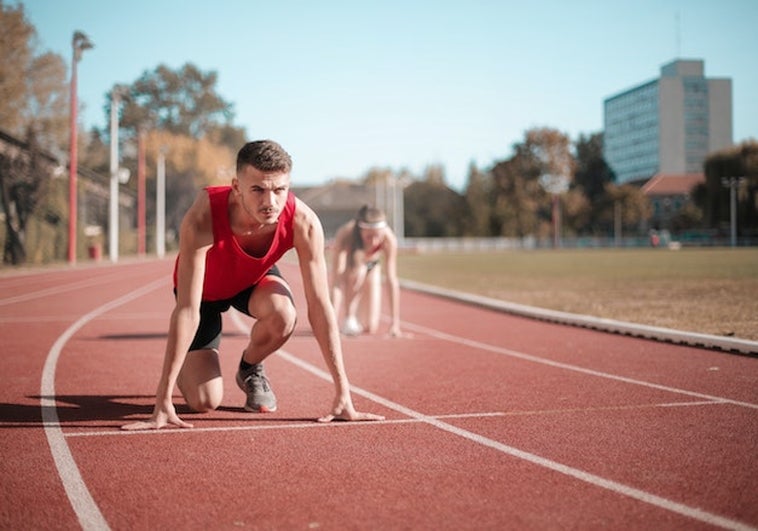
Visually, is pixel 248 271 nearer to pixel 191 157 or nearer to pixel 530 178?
pixel 191 157

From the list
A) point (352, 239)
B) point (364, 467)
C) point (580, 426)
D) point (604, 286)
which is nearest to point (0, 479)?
point (364, 467)

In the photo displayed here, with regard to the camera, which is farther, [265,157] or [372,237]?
[372,237]

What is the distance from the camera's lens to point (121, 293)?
69.2 feet

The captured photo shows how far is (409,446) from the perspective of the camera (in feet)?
16.4

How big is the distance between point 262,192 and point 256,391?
188 centimetres

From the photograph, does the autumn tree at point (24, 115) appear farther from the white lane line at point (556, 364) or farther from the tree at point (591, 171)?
the tree at point (591, 171)

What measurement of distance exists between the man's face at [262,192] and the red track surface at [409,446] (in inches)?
56.9

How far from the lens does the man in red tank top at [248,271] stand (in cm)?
500

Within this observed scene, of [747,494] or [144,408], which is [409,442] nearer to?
[747,494]

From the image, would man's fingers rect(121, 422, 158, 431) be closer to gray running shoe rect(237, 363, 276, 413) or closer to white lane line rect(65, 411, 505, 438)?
white lane line rect(65, 411, 505, 438)

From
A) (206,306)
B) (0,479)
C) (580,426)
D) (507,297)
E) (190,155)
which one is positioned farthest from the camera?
(190,155)

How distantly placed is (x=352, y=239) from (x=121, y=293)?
11.4 m

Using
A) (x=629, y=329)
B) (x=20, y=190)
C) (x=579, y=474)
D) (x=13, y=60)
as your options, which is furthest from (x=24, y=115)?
(x=579, y=474)

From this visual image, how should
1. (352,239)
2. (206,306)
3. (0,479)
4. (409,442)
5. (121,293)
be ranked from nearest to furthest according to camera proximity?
(0,479) → (409,442) → (206,306) → (352,239) → (121,293)
